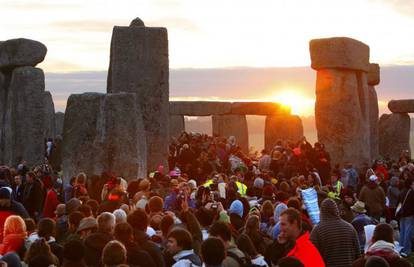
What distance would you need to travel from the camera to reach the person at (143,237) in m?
7.55

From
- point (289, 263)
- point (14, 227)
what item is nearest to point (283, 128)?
point (14, 227)

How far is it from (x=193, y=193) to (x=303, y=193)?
5.06ft

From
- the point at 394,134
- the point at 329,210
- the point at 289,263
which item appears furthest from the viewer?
the point at 394,134

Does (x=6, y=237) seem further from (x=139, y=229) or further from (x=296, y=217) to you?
(x=296, y=217)

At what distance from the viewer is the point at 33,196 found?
13398 mm

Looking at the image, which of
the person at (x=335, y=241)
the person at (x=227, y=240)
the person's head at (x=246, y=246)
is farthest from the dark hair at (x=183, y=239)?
the person at (x=335, y=241)

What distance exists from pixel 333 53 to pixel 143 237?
1518 centimetres

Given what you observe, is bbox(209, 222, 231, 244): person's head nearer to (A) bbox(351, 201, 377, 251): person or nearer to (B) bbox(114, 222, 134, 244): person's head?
(B) bbox(114, 222, 134, 244): person's head

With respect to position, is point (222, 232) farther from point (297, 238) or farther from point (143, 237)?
point (143, 237)

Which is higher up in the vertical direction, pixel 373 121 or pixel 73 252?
pixel 373 121

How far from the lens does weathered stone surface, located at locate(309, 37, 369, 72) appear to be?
2217 cm

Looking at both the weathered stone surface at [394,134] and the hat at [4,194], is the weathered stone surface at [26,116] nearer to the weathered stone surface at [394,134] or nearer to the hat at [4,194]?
the weathered stone surface at [394,134]

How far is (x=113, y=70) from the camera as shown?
722 inches

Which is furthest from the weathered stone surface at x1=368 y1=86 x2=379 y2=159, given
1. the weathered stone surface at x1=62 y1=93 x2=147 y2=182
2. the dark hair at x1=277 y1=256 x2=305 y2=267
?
the dark hair at x1=277 y1=256 x2=305 y2=267
